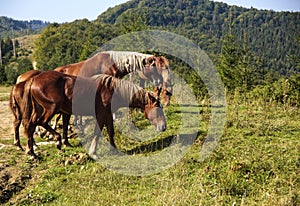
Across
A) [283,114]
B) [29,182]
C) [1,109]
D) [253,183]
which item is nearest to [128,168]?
[29,182]

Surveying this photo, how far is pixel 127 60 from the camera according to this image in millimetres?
9695

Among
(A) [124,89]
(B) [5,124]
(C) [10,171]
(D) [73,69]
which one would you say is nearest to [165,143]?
(A) [124,89]

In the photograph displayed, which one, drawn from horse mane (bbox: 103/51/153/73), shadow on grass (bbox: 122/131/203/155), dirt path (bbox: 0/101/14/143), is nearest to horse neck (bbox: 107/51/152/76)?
horse mane (bbox: 103/51/153/73)

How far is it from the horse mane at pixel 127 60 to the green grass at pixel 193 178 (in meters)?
2.52

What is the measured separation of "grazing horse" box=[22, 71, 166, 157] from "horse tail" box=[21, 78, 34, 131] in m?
0.03

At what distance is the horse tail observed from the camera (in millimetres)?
7810

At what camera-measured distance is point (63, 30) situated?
87.1 m

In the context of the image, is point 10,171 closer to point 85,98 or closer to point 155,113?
point 85,98

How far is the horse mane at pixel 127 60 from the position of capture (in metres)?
9.63

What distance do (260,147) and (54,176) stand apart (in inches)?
178

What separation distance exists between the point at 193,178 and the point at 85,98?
3286mm

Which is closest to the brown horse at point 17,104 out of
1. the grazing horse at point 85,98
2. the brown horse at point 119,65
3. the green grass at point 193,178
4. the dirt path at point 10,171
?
the dirt path at point 10,171

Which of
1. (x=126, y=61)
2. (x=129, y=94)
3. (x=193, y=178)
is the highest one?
(x=126, y=61)

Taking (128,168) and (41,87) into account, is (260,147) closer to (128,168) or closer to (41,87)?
(128,168)
